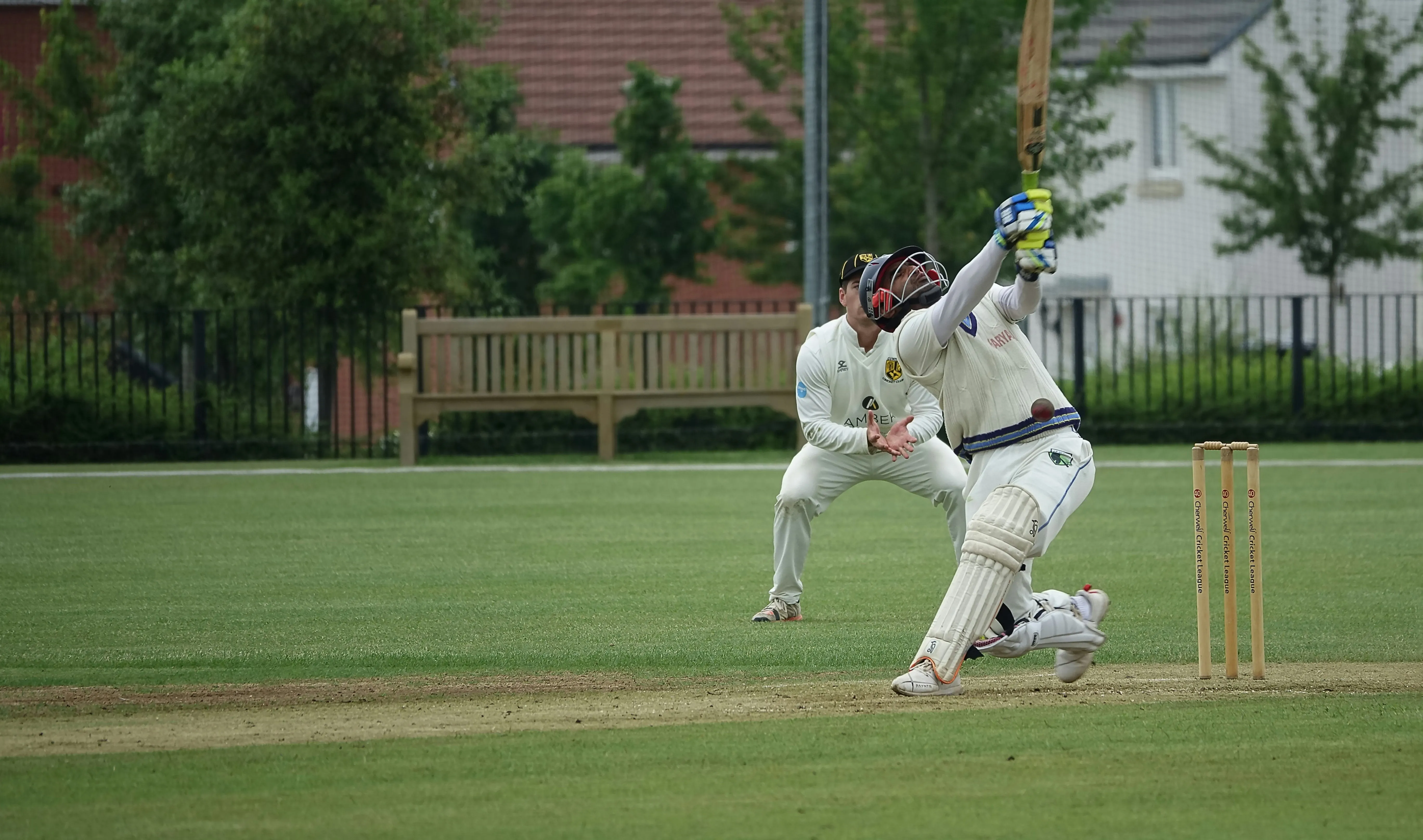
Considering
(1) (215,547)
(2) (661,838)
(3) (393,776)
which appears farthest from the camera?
(1) (215,547)

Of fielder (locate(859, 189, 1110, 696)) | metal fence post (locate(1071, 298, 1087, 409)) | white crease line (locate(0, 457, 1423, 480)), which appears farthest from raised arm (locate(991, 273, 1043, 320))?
metal fence post (locate(1071, 298, 1087, 409))

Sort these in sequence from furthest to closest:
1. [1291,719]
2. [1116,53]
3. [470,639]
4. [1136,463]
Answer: [1116,53]
[1136,463]
[470,639]
[1291,719]

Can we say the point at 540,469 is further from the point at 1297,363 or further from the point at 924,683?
the point at 924,683

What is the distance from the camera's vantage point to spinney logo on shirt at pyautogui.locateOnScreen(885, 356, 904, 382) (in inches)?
395

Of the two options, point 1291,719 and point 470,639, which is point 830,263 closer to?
point 470,639

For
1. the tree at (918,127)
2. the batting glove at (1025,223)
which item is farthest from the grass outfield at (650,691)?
the tree at (918,127)

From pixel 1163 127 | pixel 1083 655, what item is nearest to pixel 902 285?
pixel 1083 655

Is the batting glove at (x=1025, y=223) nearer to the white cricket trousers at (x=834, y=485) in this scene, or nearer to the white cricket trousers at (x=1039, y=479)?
the white cricket trousers at (x=1039, y=479)

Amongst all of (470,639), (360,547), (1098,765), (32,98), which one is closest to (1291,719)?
(1098,765)

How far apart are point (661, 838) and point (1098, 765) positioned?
1658mm

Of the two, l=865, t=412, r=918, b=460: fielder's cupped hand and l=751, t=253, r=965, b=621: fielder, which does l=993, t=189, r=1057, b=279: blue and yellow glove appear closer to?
l=865, t=412, r=918, b=460: fielder's cupped hand

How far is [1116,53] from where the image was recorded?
28766 millimetres

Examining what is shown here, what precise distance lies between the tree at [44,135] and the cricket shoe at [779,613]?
21517mm

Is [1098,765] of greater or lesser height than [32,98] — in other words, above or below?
below
